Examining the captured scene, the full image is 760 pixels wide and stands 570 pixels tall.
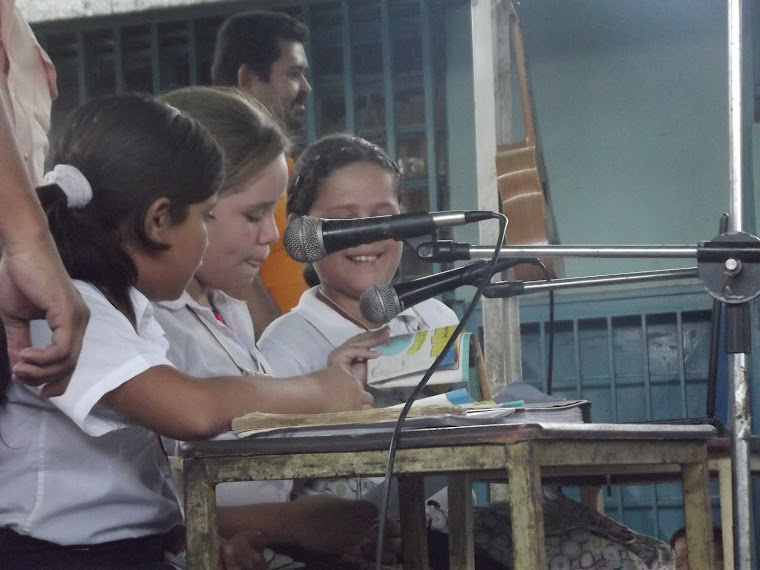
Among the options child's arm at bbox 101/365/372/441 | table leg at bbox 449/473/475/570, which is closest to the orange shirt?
table leg at bbox 449/473/475/570

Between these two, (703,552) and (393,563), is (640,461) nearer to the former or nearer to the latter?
(703,552)

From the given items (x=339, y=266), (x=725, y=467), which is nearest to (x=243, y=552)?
(x=339, y=266)


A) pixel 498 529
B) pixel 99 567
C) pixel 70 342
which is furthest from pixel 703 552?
pixel 70 342

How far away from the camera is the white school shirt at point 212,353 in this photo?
1755 millimetres

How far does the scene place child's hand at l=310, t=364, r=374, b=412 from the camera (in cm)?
150

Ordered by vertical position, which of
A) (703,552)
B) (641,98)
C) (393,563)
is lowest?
(393,563)

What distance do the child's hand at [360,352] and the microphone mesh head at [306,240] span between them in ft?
1.10

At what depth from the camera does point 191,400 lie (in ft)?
4.28

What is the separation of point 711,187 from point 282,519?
9.45ft

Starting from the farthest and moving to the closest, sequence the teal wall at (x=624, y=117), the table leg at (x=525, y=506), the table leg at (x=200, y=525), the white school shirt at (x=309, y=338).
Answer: the teal wall at (x=624, y=117), the white school shirt at (x=309, y=338), the table leg at (x=200, y=525), the table leg at (x=525, y=506)

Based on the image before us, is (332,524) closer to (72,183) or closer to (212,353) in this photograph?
(212,353)

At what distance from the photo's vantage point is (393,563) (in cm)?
182

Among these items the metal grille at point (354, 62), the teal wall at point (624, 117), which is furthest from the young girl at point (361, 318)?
the teal wall at point (624, 117)

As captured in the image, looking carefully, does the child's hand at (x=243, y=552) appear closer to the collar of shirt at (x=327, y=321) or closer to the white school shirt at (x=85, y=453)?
the white school shirt at (x=85, y=453)
